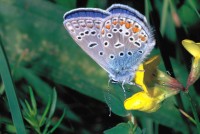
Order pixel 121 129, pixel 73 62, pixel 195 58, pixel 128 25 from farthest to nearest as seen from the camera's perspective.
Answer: pixel 73 62, pixel 128 25, pixel 195 58, pixel 121 129

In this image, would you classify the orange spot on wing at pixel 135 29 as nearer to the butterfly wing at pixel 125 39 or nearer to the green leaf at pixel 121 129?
the butterfly wing at pixel 125 39

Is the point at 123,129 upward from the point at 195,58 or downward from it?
downward

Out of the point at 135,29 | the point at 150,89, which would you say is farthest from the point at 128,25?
the point at 150,89

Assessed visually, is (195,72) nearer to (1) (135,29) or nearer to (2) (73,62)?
(1) (135,29)

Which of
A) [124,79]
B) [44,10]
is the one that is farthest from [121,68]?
[44,10]

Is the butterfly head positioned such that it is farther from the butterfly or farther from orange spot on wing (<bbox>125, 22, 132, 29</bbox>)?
orange spot on wing (<bbox>125, 22, 132, 29</bbox>)

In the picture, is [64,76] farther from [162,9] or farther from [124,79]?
[162,9]

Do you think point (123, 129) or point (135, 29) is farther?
point (135, 29)
